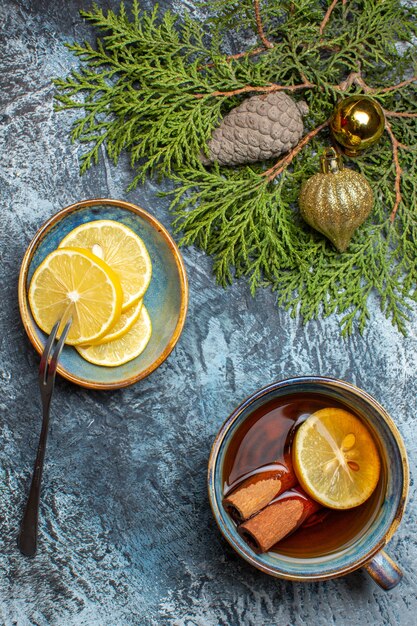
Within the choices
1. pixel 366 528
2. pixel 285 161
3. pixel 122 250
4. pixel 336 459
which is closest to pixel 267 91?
pixel 285 161

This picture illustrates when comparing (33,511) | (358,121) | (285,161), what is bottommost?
(33,511)

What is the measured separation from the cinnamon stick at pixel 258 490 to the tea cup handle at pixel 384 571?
197 millimetres

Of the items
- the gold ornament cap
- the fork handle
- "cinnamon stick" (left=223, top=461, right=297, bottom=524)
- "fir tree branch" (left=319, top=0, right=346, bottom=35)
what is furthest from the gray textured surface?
"fir tree branch" (left=319, top=0, right=346, bottom=35)

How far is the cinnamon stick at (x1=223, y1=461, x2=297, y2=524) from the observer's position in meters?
1.29

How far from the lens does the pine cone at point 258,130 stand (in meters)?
1.40

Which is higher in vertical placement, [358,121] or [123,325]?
[358,121]

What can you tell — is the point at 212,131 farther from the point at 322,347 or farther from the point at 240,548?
the point at 240,548

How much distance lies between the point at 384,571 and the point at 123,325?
26.2 inches

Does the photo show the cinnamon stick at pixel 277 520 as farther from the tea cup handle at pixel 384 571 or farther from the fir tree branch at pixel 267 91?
the fir tree branch at pixel 267 91

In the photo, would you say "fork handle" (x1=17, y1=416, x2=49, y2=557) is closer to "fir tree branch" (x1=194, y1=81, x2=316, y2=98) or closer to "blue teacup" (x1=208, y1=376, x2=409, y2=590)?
"blue teacup" (x1=208, y1=376, x2=409, y2=590)

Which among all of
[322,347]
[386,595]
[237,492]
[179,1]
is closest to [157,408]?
[237,492]

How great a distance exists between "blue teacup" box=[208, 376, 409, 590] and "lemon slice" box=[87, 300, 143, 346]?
0.28m

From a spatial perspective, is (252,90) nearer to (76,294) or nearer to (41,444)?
(76,294)

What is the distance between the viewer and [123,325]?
4.58ft
